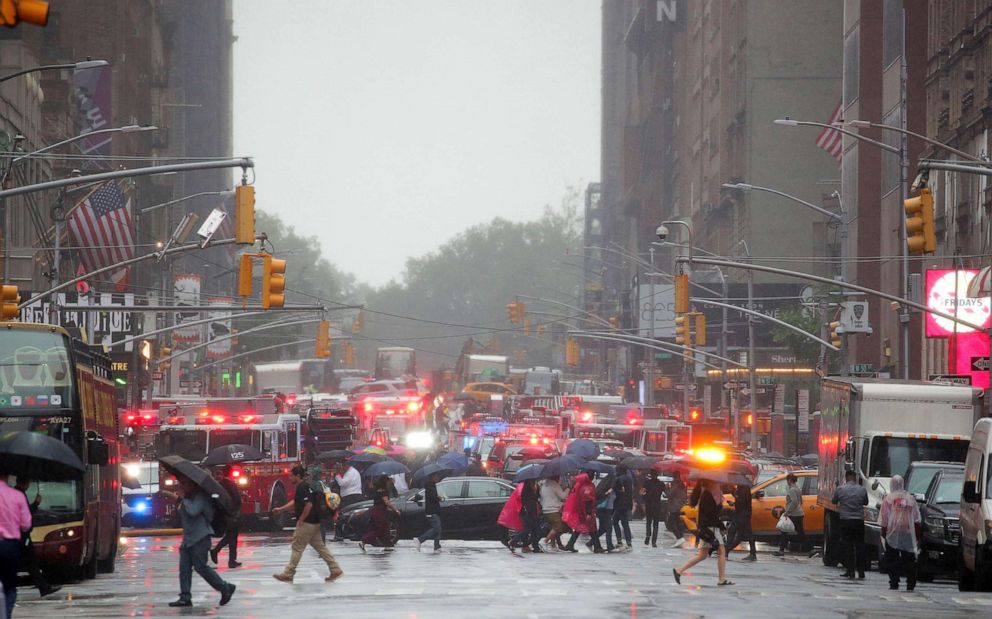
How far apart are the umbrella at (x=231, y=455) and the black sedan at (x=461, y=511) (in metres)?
2.57

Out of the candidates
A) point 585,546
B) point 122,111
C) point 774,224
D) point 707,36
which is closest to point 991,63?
point 585,546

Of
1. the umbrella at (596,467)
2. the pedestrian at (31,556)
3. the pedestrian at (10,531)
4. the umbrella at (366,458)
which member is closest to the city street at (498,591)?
the pedestrian at (31,556)

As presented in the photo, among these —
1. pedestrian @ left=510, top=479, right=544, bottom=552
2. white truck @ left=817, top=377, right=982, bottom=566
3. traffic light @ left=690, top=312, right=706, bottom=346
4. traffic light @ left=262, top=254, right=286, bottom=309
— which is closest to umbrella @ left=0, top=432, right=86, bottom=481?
pedestrian @ left=510, top=479, right=544, bottom=552

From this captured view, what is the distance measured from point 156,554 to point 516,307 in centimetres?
3899

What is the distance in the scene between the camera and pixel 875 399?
31.7 metres

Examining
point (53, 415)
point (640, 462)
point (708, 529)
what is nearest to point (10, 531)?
point (53, 415)

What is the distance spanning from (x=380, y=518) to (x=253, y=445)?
10.5 meters

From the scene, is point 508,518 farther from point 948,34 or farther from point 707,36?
point 707,36

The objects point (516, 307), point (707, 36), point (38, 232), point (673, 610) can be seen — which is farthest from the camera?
point (707, 36)

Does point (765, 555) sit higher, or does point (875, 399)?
point (875, 399)

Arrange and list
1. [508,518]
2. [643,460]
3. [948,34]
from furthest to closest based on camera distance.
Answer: [948,34] < [643,460] < [508,518]

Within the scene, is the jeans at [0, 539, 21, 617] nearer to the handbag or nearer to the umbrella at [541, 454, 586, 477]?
the umbrella at [541, 454, 586, 477]

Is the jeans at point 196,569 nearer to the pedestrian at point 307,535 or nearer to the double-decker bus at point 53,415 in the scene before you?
the double-decker bus at point 53,415

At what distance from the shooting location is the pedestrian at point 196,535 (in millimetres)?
21156
